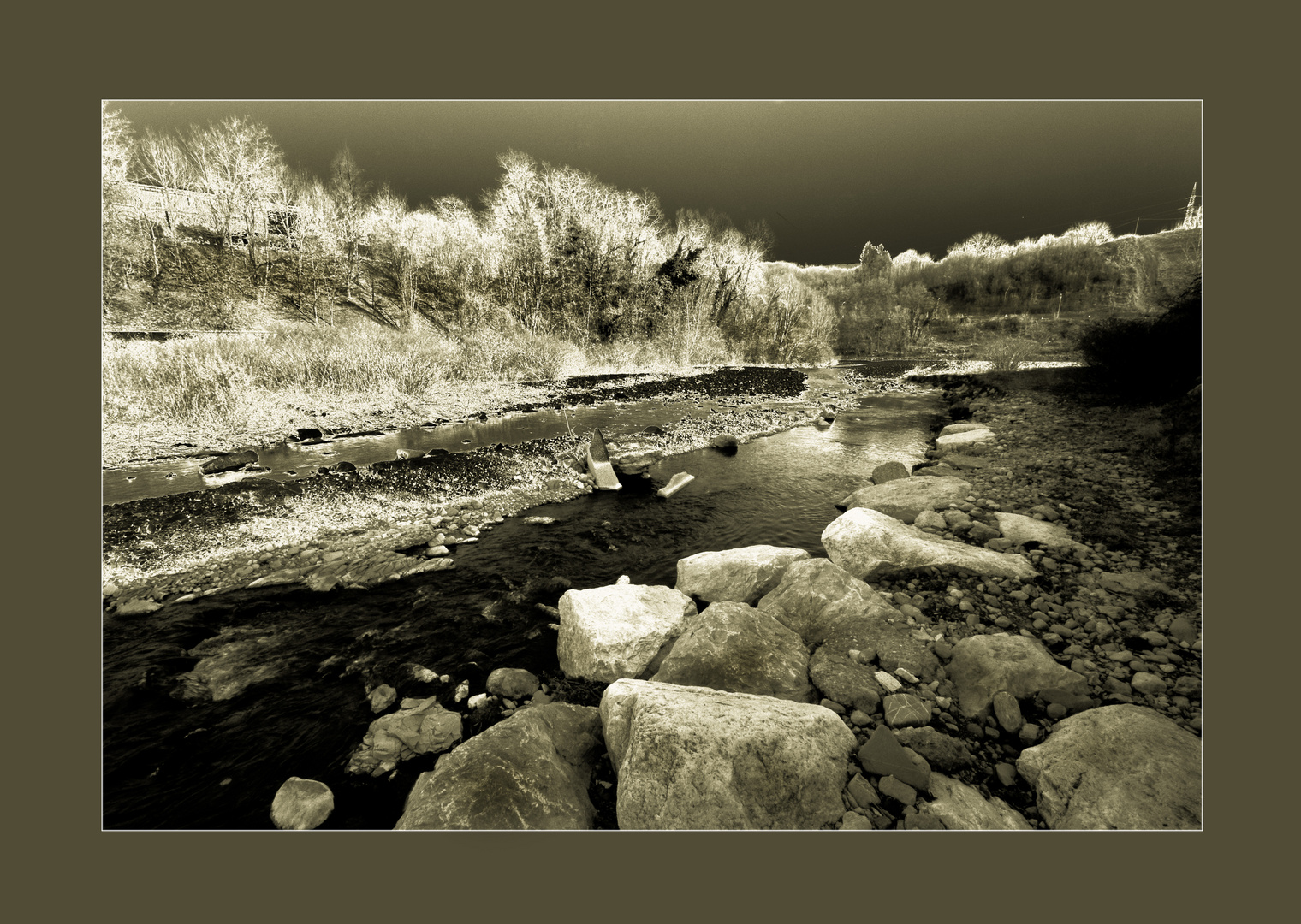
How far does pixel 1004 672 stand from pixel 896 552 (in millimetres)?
1490

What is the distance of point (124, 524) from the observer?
498cm

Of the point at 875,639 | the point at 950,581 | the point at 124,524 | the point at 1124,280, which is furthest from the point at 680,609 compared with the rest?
the point at 124,524

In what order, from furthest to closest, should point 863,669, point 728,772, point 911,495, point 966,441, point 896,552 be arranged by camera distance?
point 966,441 → point 911,495 → point 896,552 → point 863,669 → point 728,772

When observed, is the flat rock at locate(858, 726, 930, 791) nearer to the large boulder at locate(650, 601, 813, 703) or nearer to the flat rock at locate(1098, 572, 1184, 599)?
the large boulder at locate(650, 601, 813, 703)

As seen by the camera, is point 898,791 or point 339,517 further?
point 339,517

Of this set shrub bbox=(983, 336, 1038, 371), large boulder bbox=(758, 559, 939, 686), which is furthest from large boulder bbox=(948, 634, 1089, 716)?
shrub bbox=(983, 336, 1038, 371)

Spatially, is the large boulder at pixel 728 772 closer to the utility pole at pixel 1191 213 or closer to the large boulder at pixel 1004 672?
the large boulder at pixel 1004 672

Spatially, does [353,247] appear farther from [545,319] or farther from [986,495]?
[986,495]

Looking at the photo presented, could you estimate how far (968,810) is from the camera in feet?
7.09

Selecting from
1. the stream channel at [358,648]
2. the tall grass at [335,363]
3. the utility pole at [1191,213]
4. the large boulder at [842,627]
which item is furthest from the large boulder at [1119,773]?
the tall grass at [335,363]

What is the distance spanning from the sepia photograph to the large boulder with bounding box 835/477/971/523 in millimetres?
67

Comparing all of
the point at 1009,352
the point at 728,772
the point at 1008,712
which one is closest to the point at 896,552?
the point at 1008,712

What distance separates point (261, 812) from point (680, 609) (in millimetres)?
2690

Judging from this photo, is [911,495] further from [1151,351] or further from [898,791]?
[898,791]
